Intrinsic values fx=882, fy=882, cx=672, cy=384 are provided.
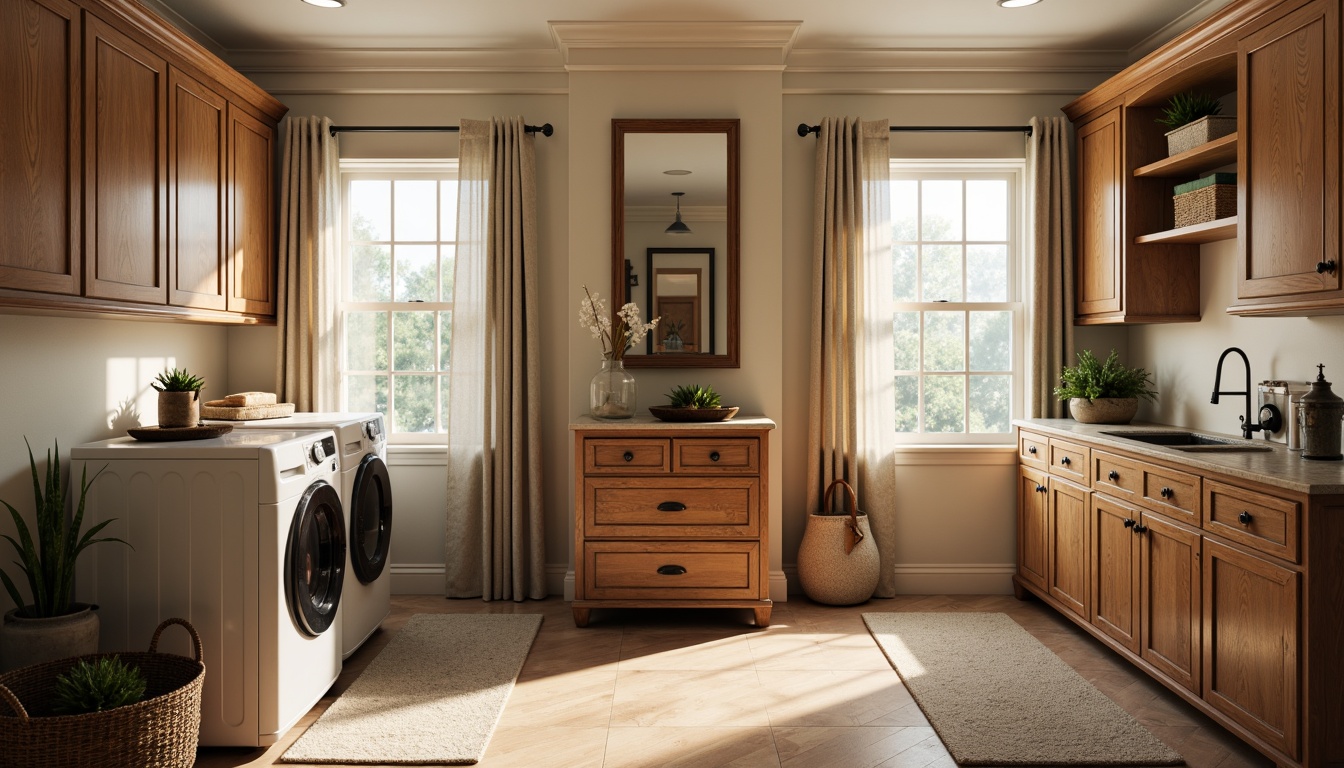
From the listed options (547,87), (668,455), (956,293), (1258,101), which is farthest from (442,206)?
(1258,101)

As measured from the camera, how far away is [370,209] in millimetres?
4516

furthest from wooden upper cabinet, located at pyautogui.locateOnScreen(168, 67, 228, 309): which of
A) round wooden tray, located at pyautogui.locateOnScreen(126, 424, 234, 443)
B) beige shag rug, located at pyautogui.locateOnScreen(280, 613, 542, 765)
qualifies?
beige shag rug, located at pyautogui.locateOnScreen(280, 613, 542, 765)

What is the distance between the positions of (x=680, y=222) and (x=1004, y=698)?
2446mm

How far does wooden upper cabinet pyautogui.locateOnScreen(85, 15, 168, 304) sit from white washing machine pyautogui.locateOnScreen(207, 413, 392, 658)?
0.77 m

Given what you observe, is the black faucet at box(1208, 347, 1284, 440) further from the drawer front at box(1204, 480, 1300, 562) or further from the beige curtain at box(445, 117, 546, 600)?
the beige curtain at box(445, 117, 546, 600)

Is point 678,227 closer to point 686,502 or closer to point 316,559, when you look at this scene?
point 686,502

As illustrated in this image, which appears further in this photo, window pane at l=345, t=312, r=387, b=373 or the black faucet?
window pane at l=345, t=312, r=387, b=373

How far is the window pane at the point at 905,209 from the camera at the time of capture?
452cm

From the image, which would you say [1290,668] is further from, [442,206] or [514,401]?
[442,206]

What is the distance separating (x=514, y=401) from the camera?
14.0ft

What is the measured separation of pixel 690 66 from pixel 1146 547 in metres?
2.81

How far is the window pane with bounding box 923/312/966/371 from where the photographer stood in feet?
14.9

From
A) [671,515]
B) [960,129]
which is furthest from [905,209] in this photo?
[671,515]

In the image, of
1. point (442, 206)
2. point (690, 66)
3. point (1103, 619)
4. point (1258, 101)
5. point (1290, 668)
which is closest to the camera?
point (1290, 668)
